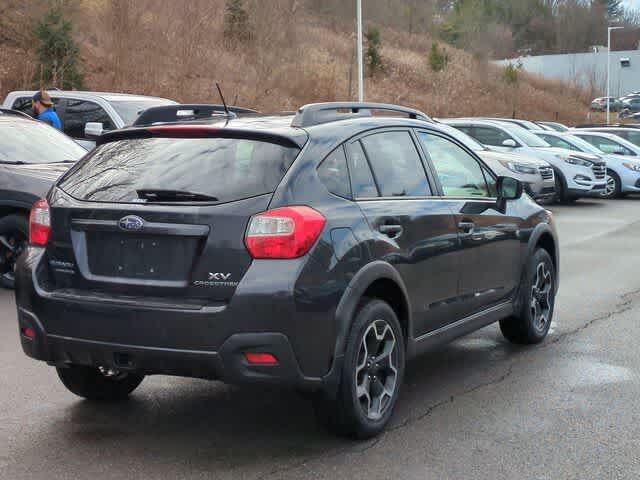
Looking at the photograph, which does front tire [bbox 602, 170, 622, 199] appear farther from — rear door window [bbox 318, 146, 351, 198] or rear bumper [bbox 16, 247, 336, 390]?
rear bumper [bbox 16, 247, 336, 390]

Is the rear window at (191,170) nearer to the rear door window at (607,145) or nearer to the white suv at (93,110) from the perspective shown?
the white suv at (93,110)

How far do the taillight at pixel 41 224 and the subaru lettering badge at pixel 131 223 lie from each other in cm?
53

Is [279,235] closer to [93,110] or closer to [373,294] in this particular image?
[373,294]

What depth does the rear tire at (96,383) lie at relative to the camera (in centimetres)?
566

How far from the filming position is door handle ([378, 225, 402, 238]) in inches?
207

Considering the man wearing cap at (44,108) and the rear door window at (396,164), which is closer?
the rear door window at (396,164)

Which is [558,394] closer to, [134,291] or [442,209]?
[442,209]

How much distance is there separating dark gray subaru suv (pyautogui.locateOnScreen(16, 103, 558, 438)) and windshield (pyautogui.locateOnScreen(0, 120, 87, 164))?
204 inches

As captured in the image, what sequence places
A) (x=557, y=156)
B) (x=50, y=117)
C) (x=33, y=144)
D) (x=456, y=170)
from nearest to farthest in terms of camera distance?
(x=456, y=170), (x=33, y=144), (x=50, y=117), (x=557, y=156)

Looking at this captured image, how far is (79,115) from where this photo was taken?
48.1 ft

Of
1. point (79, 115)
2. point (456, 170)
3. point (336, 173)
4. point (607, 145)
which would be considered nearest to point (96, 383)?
point (336, 173)

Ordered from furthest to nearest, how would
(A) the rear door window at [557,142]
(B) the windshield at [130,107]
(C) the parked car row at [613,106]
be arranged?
(C) the parked car row at [613,106] < (A) the rear door window at [557,142] < (B) the windshield at [130,107]

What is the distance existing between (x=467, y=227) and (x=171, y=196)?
2116mm

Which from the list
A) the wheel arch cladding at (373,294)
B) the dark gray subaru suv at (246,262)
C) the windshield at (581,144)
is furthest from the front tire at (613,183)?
the wheel arch cladding at (373,294)
